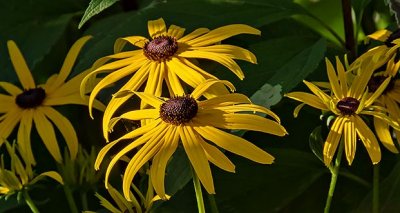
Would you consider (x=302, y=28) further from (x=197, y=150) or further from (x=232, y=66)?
(x=197, y=150)

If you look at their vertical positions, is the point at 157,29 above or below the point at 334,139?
above

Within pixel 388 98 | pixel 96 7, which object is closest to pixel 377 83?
pixel 388 98

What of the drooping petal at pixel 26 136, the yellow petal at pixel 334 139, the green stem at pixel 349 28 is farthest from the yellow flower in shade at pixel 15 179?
the green stem at pixel 349 28

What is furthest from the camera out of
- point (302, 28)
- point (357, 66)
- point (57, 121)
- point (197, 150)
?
point (302, 28)

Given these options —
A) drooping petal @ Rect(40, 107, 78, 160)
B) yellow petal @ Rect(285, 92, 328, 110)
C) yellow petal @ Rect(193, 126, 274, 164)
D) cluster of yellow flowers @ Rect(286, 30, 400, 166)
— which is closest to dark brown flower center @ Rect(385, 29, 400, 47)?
cluster of yellow flowers @ Rect(286, 30, 400, 166)

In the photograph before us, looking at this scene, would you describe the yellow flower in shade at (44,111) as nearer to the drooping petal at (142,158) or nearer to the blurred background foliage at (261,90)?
the blurred background foliage at (261,90)

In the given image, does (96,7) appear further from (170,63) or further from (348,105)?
(348,105)

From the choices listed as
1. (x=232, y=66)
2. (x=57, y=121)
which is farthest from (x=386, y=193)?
(x=57, y=121)
